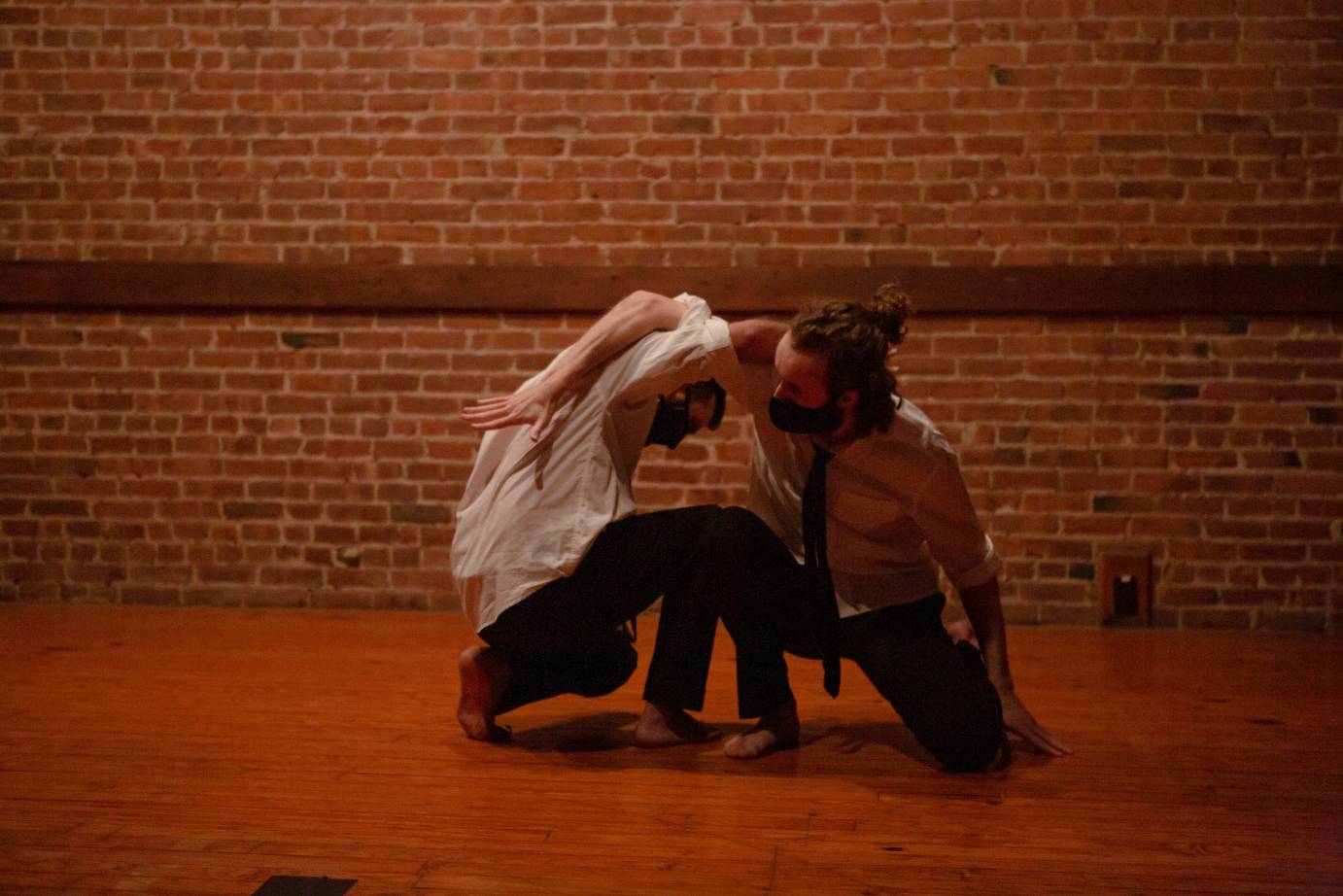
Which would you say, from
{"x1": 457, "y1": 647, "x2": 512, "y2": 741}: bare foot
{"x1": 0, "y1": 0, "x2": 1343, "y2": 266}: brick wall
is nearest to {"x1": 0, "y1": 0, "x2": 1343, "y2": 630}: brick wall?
{"x1": 0, "y1": 0, "x2": 1343, "y2": 266}: brick wall

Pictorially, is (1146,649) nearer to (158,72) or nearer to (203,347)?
(203,347)

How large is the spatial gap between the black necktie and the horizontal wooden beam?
1872 mm

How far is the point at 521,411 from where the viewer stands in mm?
2680

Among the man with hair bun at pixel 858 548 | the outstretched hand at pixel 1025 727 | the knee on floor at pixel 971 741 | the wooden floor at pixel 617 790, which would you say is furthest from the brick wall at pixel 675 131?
the knee on floor at pixel 971 741

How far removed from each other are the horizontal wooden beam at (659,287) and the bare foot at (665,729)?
2.05 metres

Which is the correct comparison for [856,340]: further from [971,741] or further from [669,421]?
[971,741]

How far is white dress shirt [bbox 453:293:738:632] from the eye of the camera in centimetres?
273

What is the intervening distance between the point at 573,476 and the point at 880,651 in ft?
2.66

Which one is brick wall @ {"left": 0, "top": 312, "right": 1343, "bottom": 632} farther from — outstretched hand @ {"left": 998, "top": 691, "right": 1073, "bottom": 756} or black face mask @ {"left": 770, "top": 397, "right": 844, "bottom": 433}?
black face mask @ {"left": 770, "top": 397, "right": 844, "bottom": 433}

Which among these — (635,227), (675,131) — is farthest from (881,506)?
(675,131)

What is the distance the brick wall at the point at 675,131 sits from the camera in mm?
4527

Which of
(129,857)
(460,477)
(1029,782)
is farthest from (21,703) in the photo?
(1029,782)

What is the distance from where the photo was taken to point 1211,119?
4.52m

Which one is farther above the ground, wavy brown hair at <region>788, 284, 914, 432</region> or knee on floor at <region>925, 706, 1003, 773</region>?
wavy brown hair at <region>788, 284, 914, 432</region>
